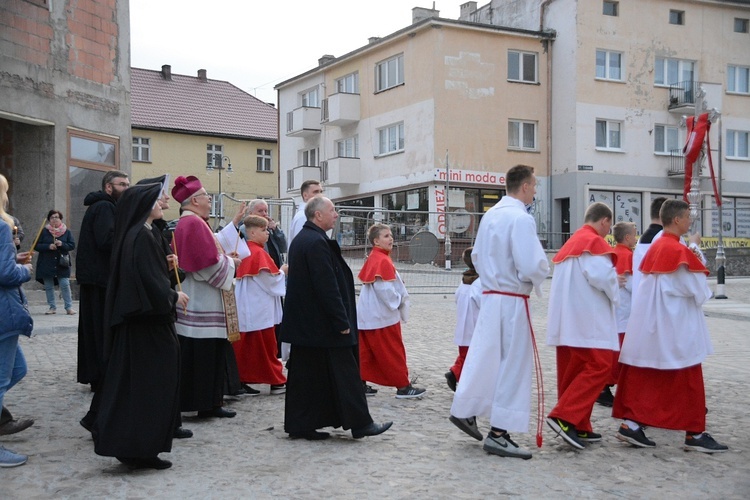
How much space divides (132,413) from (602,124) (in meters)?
35.4

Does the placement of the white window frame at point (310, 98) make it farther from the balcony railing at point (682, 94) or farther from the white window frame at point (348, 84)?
the balcony railing at point (682, 94)

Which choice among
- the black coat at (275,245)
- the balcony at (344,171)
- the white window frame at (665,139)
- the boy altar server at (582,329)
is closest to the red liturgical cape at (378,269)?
the black coat at (275,245)

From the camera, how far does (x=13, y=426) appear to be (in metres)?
6.91

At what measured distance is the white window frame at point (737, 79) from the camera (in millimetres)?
41500

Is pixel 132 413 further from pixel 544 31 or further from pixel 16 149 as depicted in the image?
pixel 544 31

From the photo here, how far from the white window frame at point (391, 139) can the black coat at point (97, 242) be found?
31.6 m

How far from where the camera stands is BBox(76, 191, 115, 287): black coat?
7719mm

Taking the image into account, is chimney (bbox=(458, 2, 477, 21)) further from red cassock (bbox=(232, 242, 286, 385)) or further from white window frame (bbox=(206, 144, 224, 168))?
red cassock (bbox=(232, 242, 286, 385))

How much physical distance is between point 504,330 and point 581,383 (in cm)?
76

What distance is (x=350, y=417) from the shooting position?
22.4 feet

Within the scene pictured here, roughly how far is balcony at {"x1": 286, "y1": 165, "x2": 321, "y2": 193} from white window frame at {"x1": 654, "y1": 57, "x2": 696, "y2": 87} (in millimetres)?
16958

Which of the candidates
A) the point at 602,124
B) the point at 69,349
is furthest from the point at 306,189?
the point at 602,124

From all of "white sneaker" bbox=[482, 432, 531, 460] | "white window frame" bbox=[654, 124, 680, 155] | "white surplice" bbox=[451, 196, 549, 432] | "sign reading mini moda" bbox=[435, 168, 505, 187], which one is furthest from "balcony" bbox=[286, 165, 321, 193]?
"white sneaker" bbox=[482, 432, 531, 460]

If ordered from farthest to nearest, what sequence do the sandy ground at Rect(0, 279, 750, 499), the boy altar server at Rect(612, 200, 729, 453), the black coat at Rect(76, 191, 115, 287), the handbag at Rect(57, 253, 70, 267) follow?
the handbag at Rect(57, 253, 70, 267) < the black coat at Rect(76, 191, 115, 287) < the boy altar server at Rect(612, 200, 729, 453) < the sandy ground at Rect(0, 279, 750, 499)
